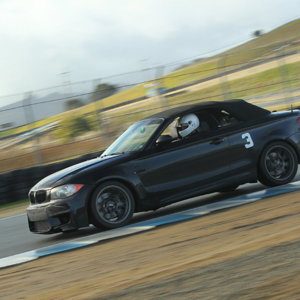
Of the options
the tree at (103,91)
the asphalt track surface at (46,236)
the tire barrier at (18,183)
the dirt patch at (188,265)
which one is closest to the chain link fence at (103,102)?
the tree at (103,91)

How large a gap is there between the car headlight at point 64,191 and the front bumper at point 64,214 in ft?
0.17

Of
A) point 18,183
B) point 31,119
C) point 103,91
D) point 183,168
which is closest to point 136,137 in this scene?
point 183,168

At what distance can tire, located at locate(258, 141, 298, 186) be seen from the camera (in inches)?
364

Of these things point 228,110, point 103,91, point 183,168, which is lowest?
point 183,168

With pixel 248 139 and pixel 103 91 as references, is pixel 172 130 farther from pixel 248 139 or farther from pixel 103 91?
pixel 103 91

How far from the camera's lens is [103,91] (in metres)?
16.8

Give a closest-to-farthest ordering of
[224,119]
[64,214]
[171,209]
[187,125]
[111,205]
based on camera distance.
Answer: [64,214] → [111,205] → [187,125] → [224,119] → [171,209]

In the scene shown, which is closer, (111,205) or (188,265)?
(188,265)

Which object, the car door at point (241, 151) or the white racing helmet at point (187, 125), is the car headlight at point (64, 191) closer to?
the white racing helmet at point (187, 125)

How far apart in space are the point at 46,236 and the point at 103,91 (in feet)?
27.3

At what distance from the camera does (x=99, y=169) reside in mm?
8180

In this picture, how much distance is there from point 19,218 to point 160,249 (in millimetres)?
5643

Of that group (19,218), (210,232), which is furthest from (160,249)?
(19,218)

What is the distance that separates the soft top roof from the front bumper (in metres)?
1.80
